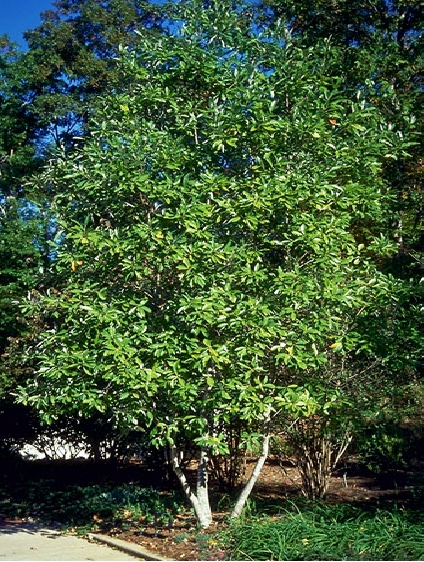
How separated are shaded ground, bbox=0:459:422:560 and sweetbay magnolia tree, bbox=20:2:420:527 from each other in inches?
21.7

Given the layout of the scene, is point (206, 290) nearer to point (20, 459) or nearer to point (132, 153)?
point (132, 153)

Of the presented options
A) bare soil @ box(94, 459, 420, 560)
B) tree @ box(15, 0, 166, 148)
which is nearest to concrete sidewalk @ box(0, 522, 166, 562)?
bare soil @ box(94, 459, 420, 560)

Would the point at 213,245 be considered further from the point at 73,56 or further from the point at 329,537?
the point at 73,56

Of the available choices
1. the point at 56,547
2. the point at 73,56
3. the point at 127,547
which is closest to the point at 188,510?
the point at 127,547

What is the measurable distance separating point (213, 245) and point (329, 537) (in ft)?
Result: 9.65

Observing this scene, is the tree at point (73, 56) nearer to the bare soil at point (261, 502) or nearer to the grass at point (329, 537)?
the bare soil at point (261, 502)

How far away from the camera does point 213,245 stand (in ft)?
23.3

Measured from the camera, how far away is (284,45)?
28.4 feet

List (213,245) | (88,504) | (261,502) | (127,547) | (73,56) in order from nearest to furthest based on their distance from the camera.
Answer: (213,245), (127,547), (261,502), (88,504), (73,56)

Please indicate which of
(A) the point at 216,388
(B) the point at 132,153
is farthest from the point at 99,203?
(A) the point at 216,388

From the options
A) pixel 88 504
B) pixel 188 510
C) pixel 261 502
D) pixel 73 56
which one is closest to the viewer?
pixel 188 510

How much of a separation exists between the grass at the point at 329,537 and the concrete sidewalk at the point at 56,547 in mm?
1042

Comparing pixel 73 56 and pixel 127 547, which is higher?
pixel 73 56


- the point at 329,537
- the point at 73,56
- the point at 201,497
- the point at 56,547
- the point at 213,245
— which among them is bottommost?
the point at 56,547
